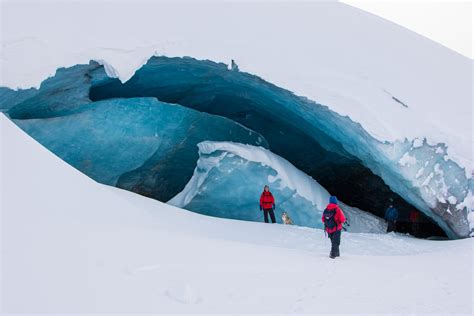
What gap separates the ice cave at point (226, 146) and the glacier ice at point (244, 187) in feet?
0.07

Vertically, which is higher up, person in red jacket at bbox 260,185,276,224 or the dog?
person in red jacket at bbox 260,185,276,224

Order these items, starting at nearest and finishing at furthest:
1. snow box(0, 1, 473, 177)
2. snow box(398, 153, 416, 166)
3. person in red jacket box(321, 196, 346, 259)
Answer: person in red jacket box(321, 196, 346, 259), snow box(0, 1, 473, 177), snow box(398, 153, 416, 166)

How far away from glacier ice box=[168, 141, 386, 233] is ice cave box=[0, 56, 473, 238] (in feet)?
0.07

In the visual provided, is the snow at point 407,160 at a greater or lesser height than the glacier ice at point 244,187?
greater

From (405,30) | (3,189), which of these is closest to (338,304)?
(3,189)

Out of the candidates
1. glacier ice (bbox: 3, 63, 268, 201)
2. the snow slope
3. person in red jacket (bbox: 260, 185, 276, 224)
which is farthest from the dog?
the snow slope

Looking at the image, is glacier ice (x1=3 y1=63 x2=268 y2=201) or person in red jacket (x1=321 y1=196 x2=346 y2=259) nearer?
person in red jacket (x1=321 y1=196 x2=346 y2=259)

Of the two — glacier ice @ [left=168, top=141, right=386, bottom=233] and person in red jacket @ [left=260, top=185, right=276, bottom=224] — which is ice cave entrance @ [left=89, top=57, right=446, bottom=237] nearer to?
glacier ice @ [left=168, top=141, right=386, bottom=233]

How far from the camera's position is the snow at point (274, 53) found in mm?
7273

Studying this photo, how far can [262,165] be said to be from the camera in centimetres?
966

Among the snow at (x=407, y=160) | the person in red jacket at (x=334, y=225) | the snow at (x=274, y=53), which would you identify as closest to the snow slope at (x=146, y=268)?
the person in red jacket at (x=334, y=225)

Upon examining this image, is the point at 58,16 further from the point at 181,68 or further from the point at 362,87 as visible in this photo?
the point at 362,87

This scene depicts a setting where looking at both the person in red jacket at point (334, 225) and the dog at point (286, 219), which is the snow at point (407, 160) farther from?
the dog at point (286, 219)

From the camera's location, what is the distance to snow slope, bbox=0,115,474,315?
10.8 ft
